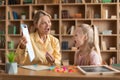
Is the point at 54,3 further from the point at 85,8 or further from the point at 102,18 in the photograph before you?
the point at 102,18

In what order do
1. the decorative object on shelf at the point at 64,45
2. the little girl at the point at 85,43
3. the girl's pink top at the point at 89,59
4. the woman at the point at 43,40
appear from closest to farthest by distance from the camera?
the girl's pink top at the point at 89,59 → the little girl at the point at 85,43 → the woman at the point at 43,40 → the decorative object on shelf at the point at 64,45

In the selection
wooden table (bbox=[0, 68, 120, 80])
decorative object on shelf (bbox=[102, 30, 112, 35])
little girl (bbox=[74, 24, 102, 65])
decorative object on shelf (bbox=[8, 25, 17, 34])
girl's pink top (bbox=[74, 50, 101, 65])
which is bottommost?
wooden table (bbox=[0, 68, 120, 80])

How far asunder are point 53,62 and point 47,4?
3.15 metres

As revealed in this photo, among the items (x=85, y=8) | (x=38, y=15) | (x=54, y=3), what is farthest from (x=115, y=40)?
(x=38, y=15)

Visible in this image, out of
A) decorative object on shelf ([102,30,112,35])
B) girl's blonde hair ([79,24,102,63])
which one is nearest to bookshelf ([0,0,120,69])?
decorative object on shelf ([102,30,112,35])

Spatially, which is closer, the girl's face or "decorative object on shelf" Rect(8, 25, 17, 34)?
the girl's face

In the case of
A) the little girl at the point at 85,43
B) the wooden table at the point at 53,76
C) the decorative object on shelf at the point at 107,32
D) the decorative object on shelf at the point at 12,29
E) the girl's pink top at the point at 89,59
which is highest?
the decorative object on shelf at the point at 12,29

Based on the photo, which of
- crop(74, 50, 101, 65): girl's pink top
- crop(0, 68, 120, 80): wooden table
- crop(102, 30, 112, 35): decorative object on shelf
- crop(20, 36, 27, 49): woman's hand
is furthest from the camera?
crop(102, 30, 112, 35): decorative object on shelf

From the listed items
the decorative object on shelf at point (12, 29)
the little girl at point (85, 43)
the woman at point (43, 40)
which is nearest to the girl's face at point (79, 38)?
the little girl at point (85, 43)

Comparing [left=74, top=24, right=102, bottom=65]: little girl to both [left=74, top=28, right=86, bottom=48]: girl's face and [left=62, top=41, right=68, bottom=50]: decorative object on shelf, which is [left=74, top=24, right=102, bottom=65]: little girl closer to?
[left=74, top=28, right=86, bottom=48]: girl's face

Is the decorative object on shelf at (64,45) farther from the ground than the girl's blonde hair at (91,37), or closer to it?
closer to it

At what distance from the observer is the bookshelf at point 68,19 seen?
4957mm

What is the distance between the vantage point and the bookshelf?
496 cm

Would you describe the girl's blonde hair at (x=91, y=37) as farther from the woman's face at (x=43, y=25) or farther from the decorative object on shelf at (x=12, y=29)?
the decorative object on shelf at (x=12, y=29)
